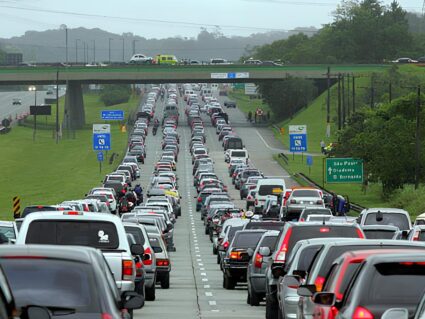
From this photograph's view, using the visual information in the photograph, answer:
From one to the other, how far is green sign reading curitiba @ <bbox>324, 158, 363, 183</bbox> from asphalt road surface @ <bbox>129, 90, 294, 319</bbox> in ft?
16.7

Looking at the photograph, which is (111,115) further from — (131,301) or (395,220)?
(131,301)

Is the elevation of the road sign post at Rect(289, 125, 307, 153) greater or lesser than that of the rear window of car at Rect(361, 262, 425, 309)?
lesser

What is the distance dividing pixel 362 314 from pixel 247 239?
1851 centimetres

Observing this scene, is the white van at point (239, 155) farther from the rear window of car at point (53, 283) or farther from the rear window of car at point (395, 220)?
the rear window of car at point (53, 283)

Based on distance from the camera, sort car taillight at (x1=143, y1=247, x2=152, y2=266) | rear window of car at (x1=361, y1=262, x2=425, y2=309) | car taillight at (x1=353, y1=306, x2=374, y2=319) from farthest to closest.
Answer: car taillight at (x1=143, y1=247, x2=152, y2=266)
rear window of car at (x1=361, y1=262, x2=425, y2=309)
car taillight at (x1=353, y1=306, x2=374, y2=319)

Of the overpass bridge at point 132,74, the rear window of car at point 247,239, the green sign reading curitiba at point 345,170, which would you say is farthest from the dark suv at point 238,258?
the overpass bridge at point 132,74

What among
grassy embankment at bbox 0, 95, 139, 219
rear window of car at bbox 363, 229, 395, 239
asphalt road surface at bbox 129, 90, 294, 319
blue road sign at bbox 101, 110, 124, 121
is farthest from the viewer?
blue road sign at bbox 101, 110, 124, 121

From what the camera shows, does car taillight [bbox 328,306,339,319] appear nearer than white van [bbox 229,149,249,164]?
Yes

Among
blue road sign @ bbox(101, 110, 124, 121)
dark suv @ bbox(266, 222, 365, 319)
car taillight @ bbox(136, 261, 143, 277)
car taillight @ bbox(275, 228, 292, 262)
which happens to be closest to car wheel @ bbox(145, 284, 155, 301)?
car taillight @ bbox(136, 261, 143, 277)

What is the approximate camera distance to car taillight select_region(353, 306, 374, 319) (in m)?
12.2

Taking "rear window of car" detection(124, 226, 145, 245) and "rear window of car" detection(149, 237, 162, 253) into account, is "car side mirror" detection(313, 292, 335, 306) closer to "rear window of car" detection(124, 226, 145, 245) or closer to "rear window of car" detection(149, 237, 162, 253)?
"rear window of car" detection(124, 226, 145, 245)

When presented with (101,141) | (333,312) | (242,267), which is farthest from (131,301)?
(101,141)

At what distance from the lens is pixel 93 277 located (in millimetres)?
11594

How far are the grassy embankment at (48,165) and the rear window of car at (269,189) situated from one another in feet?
38.3
